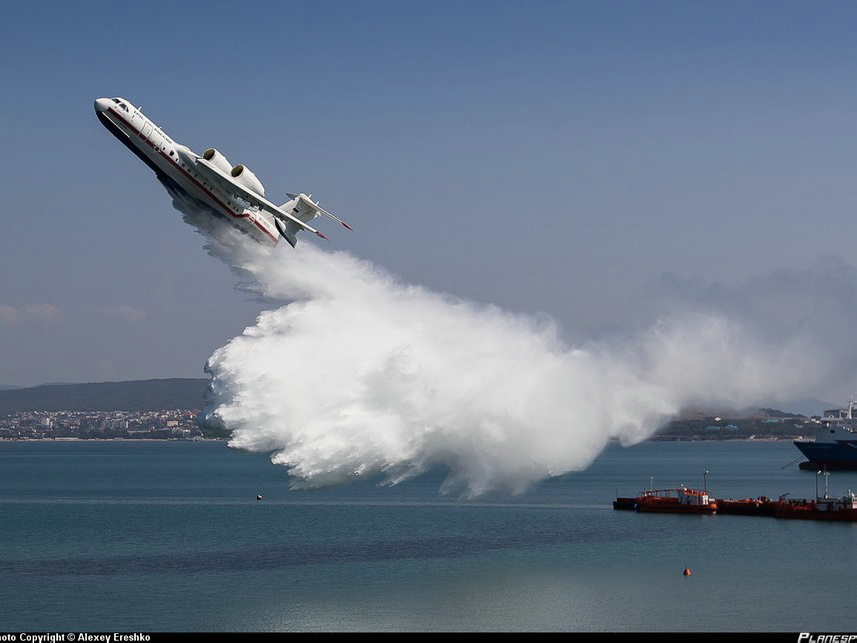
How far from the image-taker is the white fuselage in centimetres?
4722

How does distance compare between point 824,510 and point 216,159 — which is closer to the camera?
point 216,159

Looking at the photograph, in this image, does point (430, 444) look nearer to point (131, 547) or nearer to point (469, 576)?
point (469, 576)

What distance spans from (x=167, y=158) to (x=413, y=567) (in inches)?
862

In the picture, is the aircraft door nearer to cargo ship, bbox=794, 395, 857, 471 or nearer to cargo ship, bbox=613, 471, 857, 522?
cargo ship, bbox=613, 471, 857, 522

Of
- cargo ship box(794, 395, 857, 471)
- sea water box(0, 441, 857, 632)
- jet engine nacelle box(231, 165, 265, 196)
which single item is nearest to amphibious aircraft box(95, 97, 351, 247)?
jet engine nacelle box(231, 165, 265, 196)

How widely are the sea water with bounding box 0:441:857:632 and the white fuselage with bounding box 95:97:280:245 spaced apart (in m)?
12.8

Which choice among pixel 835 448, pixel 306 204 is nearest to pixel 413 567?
pixel 306 204

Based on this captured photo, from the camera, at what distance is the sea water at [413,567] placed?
42.1 m

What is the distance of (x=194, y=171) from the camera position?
1895 inches

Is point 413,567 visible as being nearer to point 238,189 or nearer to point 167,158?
point 238,189

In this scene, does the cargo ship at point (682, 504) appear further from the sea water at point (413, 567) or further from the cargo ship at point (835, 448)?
the cargo ship at point (835, 448)

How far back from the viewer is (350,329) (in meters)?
46.1

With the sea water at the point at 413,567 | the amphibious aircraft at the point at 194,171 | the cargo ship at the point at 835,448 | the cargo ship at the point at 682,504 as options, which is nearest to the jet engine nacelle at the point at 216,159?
the amphibious aircraft at the point at 194,171

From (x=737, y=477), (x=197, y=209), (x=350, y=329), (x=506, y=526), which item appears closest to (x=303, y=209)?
(x=197, y=209)
